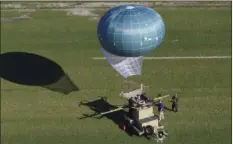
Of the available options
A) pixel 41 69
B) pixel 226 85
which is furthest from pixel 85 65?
pixel 226 85

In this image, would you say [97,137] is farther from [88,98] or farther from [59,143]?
[88,98]

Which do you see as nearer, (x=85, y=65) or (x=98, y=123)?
(x=98, y=123)

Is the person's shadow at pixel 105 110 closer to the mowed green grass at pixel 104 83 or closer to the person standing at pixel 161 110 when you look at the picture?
the mowed green grass at pixel 104 83

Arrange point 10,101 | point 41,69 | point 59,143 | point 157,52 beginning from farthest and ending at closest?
point 157,52 < point 41,69 < point 10,101 < point 59,143

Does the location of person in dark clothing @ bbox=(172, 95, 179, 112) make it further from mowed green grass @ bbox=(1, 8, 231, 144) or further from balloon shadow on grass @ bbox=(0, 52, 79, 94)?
balloon shadow on grass @ bbox=(0, 52, 79, 94)

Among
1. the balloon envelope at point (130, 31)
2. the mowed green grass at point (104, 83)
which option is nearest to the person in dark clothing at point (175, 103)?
the mowed green grass at point (104, 83)

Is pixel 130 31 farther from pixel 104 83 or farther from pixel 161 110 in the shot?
pixel 104 83

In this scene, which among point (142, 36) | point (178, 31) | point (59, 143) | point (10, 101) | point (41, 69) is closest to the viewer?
point (142, 36)

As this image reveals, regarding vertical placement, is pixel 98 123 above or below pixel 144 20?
below
